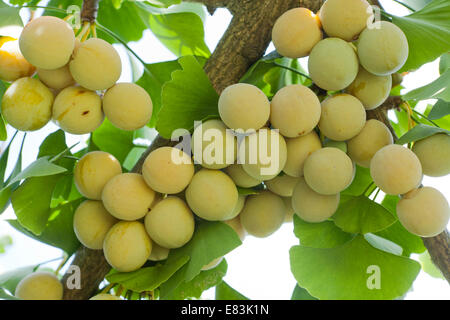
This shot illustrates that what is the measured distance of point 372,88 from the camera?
0.72 meters

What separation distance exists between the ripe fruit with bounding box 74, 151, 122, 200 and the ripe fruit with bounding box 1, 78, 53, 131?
0.30 feet

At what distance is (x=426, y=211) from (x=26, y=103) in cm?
57

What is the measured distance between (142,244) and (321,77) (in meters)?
0.35

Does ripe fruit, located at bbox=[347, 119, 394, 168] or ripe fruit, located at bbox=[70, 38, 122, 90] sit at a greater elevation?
ripe fruit, located at bbox=[70, 38, 122, 90]

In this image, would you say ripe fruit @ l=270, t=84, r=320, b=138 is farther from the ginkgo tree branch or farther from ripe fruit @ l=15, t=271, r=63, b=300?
ripe fruit @ l=15, t=271, r=63, b=300

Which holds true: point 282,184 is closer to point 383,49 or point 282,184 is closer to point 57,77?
point 383,49

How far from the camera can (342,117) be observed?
70cm

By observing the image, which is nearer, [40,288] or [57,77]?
[57,77]

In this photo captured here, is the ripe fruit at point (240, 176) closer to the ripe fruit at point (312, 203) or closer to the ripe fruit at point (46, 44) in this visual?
the ripe fruit at point (312, 203)

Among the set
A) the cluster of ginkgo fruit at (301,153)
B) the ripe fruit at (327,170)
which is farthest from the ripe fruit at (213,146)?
the ripe fruit at (327,170)

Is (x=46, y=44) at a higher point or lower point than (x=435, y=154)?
higher

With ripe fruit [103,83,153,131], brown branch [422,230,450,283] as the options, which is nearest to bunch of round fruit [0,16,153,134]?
ripe fruit [103,83,153,131]

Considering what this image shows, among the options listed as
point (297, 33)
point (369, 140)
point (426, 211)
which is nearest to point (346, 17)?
point (297, 33)

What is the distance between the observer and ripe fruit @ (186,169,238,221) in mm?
693
